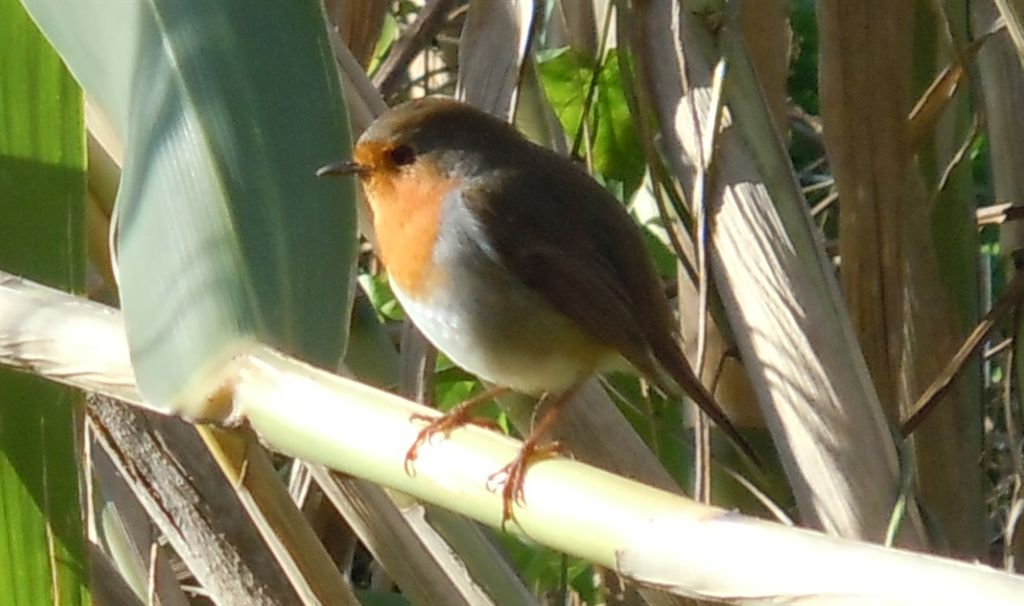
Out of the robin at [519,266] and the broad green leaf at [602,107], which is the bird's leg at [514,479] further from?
the broad green leaf at [602,107]

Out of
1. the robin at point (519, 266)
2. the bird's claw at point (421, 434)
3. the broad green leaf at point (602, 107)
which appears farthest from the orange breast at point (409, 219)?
the bird's claw at point (421, 434)

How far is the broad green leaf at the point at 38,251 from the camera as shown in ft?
2.94

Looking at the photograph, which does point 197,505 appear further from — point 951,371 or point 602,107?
point 951,371

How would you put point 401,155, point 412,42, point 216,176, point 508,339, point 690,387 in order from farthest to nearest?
point 412,42, point 401,155, point 508,339, point 690,387, point 216,176

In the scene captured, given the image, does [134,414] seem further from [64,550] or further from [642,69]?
[642,69]

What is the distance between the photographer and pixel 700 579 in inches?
21.0

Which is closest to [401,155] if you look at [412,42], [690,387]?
[412,42]

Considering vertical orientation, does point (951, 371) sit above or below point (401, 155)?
below

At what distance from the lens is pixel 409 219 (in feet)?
4.53

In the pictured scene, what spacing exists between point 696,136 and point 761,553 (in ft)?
2.22

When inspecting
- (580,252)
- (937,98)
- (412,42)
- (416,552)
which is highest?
(412,42)

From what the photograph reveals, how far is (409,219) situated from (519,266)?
0.43 ft

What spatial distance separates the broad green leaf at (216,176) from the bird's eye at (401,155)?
0.58 meters

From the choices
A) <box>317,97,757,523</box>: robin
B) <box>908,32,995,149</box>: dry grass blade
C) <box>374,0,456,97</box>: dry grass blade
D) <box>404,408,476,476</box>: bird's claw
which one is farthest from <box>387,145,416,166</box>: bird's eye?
<box>404,408,476,476</box>: bird's claw
